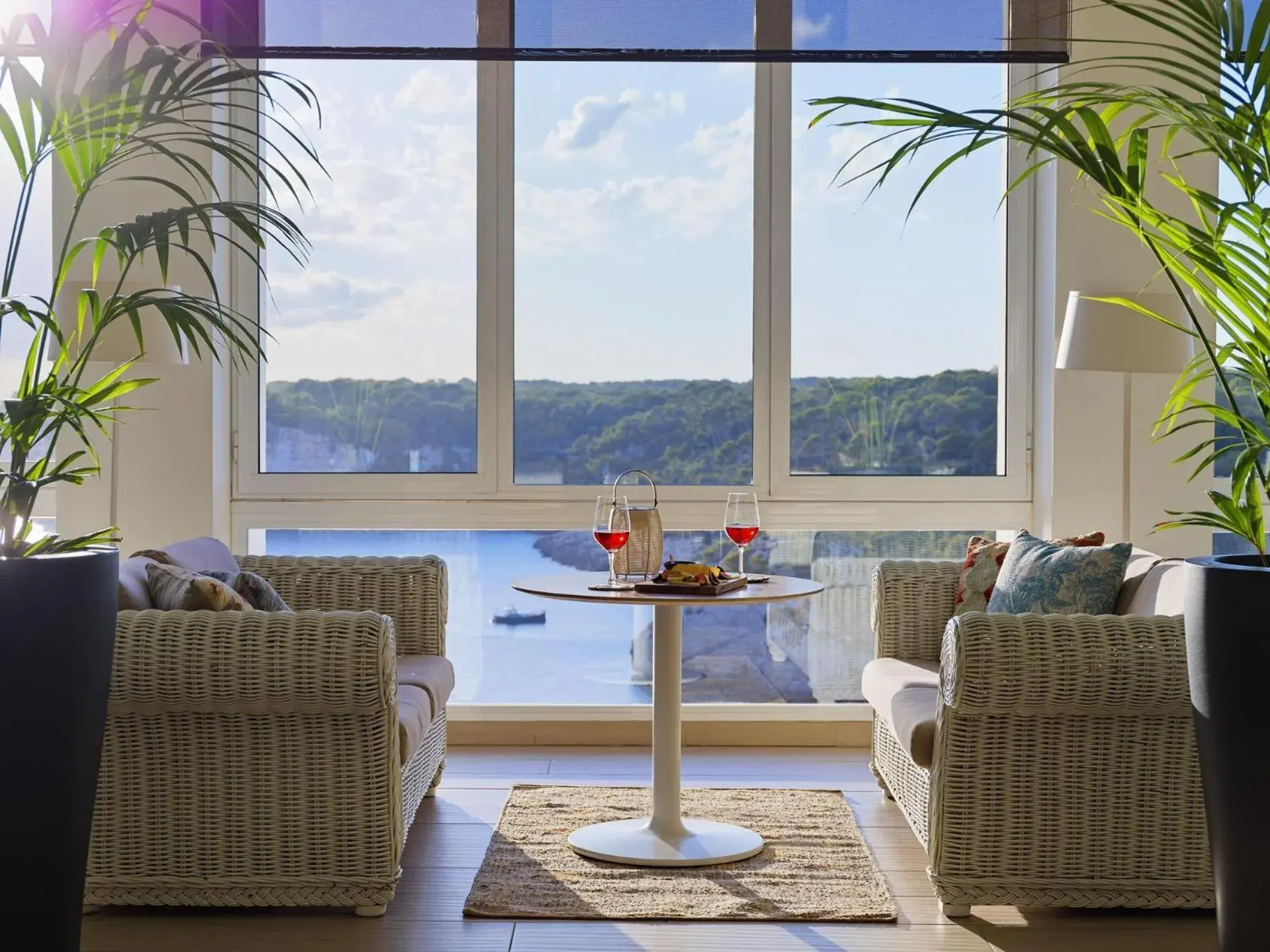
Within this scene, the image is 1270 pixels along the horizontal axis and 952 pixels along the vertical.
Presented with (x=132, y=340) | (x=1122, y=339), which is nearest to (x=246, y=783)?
(x=132, y=340)

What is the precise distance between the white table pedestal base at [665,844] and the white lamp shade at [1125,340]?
1684 mm

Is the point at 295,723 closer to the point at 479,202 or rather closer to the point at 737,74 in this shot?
the point at 479,202

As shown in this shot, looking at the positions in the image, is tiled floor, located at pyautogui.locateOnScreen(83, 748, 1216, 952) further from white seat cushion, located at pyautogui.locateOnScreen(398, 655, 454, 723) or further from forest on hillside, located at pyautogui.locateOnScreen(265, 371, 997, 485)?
forest on hillside, located at pyautogui.locateOnScreen(265, 371, 997, 485)

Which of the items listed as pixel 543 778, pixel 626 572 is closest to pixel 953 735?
pixel 626 572

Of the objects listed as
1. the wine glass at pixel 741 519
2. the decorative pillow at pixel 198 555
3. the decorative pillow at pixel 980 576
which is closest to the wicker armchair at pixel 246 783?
the decorative pillow at pixel 198 555

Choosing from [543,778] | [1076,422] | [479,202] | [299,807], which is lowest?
[543,778]

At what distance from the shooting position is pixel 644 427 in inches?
189

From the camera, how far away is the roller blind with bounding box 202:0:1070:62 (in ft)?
14.6

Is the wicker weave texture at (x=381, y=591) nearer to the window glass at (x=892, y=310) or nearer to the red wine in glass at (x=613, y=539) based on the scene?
the red wine in glass at (x=613, y=539)

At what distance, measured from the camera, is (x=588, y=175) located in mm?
4785

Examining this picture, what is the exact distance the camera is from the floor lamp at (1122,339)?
3871 mm

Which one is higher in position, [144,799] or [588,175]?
[588,175]

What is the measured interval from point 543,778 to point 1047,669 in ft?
6.16

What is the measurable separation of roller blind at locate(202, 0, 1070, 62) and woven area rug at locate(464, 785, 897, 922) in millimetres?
2409
